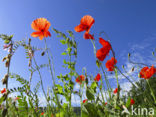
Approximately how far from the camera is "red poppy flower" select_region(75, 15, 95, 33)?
90.6 inches

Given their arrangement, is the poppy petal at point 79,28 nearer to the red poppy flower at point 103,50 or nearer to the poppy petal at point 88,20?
the poppy petal at point 88,20

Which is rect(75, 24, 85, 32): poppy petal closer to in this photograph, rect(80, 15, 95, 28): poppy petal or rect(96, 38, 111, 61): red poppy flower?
rect(80, 15, 95, 28): poppy petal

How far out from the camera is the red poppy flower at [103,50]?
184 cm

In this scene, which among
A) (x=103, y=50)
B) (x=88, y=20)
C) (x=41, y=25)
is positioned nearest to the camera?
(x=103, y=50)

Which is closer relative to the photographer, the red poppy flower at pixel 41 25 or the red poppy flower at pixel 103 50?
the red poppy flower at pixel 103 50

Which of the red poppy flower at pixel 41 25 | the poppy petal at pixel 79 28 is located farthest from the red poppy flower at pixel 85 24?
the red poppy flower at pixel 41 25

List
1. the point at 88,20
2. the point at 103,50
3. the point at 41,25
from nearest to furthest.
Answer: the point at 103,50 < the point at 88,20 < the point at 41,25

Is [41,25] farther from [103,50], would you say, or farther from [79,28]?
[103,50]

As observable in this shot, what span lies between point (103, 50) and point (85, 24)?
0.60 meters

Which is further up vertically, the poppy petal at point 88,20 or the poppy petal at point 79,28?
the poppy petal at point 88,20

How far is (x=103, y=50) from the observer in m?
1.92

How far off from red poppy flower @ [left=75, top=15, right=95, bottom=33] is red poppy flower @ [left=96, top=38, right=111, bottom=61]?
0.48 meters

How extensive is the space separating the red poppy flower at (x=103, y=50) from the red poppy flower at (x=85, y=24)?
1.57 ft

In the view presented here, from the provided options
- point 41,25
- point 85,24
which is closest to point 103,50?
point 85,24
